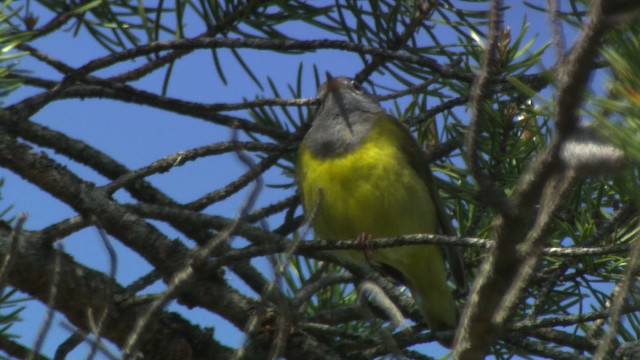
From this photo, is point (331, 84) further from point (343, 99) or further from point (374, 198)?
point (374, 198)

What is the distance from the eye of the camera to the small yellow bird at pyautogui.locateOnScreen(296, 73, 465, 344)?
13.3 feet

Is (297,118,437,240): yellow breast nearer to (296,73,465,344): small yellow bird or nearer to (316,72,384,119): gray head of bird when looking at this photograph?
(296,73,465,344): small yellow bird

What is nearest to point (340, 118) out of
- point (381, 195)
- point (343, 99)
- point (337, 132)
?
point (343, 99)

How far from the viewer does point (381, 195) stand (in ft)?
13.5

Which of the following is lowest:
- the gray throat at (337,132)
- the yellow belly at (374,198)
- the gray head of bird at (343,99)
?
the yellow belly at (374,198)

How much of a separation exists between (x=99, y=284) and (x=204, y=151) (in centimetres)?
55

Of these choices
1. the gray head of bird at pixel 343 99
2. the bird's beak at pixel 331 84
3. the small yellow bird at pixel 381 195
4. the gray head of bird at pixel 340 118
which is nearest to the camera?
the small yellow bird at pixel 381 195


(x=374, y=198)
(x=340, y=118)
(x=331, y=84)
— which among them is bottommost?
A: (x=374, y=198)

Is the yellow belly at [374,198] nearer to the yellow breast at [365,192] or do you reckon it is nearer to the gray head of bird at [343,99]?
the yellow breast at [365,192]

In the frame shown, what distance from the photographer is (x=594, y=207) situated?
3.18 m

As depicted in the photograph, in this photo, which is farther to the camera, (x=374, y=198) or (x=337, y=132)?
(x=337, y=132)

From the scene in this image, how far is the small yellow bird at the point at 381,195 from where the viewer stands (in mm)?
4066

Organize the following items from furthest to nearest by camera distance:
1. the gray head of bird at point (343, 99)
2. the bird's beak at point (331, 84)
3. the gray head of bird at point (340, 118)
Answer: the bird's beak at point (331, 84)
the gray head of bird at point (343, 99)
the gray head of bird at point (340, 118)

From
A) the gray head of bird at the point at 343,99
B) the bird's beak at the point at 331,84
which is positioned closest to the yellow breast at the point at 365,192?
the gray head of bird at the point at 343,99
